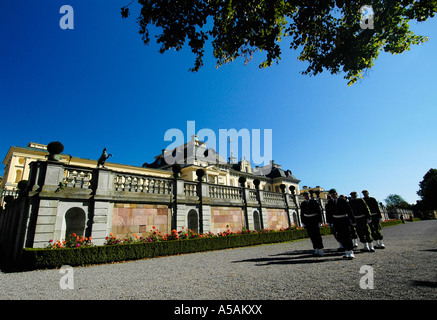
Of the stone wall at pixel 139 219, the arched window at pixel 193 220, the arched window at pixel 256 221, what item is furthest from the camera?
the arched window at pixel 256 221

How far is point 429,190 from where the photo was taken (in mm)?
63438

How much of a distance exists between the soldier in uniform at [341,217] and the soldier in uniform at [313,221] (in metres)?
0.46

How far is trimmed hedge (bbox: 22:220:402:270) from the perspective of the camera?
7.10 meters

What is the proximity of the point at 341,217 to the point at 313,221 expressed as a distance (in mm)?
1002

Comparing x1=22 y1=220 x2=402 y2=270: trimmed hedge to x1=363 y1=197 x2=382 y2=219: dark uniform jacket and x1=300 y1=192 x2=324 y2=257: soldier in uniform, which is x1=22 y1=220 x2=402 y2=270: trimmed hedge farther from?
x1=363 y1=197 x2=382 y2=219: dark uniform jacket

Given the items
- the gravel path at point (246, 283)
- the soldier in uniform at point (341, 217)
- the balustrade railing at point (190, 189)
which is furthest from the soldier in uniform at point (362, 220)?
the balustrade railing at point (190, 189)

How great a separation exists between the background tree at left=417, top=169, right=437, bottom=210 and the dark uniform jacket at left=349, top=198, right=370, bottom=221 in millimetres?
78960

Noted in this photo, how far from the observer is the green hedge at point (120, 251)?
7094 millimetres

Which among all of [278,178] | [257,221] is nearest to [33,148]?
[257,221]

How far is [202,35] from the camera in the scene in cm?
576

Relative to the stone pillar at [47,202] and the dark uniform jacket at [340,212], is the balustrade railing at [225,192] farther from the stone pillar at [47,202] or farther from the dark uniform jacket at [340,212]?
the stone pillar at [47,202]

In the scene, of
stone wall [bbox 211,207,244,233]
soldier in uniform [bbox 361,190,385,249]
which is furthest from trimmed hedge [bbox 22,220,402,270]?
soldier in uniform [bbox 361,190,385,249]
